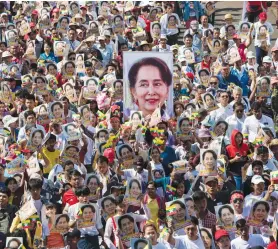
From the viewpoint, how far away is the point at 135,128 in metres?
18.6

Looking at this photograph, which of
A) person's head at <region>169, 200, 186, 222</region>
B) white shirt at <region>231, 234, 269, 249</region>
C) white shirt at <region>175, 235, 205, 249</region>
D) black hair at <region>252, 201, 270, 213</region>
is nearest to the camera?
white shirt at <region>175, 235, 205, 249</region>

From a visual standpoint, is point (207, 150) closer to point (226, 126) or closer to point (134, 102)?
point (226, 126)

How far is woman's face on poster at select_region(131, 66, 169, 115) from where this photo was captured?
19.8 metres

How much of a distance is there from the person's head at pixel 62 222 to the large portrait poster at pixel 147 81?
17.0 ft

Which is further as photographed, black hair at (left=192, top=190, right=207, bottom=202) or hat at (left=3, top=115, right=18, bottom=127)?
hat at (left=3, top=115, right=18, bottom=127)

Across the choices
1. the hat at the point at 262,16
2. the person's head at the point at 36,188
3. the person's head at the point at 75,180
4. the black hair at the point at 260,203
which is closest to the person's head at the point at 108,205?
the person's head at the point at 75,180

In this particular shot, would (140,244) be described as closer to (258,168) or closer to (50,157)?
(258,168)

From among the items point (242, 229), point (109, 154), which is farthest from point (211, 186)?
point (109, 154)

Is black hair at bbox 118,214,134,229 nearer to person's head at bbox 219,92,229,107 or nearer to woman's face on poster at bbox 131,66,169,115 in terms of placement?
person's head at bbox 219,92,229,107

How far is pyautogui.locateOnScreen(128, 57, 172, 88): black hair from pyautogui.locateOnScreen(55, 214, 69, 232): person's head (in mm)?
5345

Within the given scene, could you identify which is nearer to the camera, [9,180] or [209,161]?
[9,180]

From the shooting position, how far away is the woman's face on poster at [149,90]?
19.8m

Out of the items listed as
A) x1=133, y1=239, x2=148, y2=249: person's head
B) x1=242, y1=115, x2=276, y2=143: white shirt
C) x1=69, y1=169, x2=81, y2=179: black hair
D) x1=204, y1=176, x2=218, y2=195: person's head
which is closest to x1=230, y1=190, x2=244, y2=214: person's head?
x1=204, y1=176, x2=218, y2=195: person's head

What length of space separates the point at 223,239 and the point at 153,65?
18.9 feet
